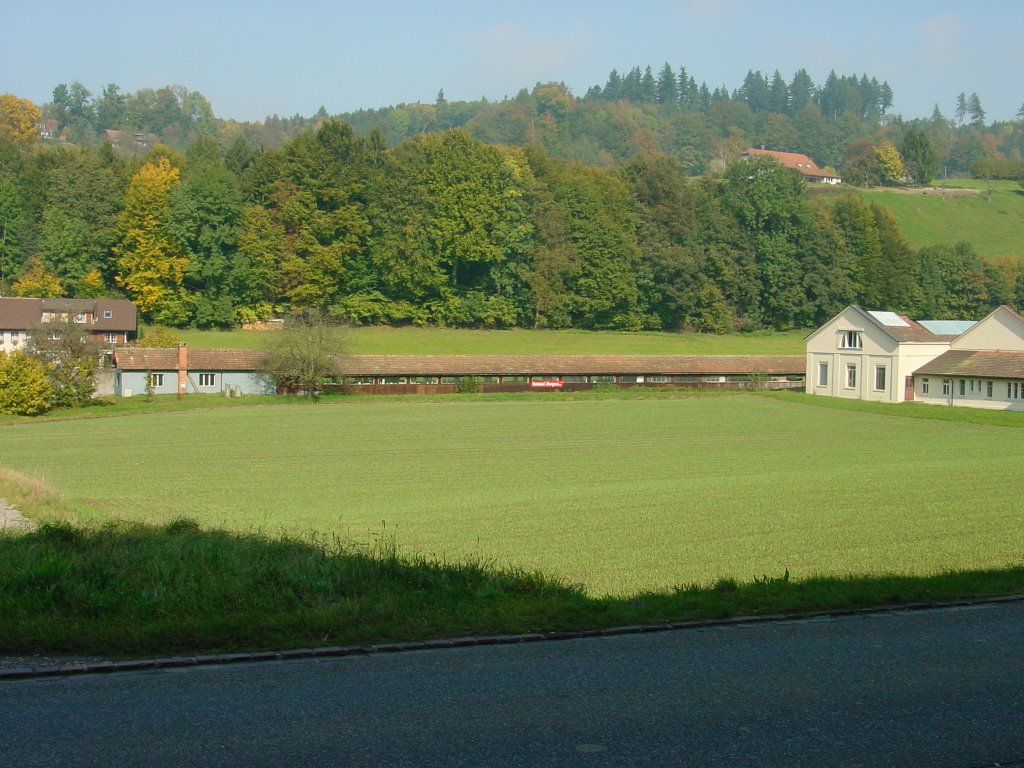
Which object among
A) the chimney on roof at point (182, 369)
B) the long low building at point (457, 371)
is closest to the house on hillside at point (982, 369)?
the long low building at point (457, 371)

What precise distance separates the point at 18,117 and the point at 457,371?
9883 cm

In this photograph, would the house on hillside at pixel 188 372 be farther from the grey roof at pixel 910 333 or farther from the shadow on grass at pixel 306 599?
the shadow on grass at pixel 306 599

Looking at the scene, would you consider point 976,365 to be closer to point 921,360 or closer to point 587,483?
point 921,360

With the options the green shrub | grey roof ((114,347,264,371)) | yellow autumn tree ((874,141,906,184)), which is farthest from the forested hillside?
yellow autumn tree ((874,141,906,184))

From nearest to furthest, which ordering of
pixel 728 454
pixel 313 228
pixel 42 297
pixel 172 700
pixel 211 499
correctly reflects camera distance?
pixel 172 700 → pixel 211 499 → pixel 728 454 → pixel 42 297 → pixel 313 228

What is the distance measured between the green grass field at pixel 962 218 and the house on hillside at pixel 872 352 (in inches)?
2281

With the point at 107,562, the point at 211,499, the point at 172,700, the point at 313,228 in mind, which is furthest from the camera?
the point at 313,228

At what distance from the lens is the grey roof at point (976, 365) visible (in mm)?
55066

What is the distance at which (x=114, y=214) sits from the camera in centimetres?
8781

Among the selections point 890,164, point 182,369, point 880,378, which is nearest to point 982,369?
point 880,378

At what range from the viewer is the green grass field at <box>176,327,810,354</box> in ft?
260

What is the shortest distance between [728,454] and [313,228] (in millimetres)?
57745

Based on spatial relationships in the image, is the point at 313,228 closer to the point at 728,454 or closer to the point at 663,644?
the point at 728,454

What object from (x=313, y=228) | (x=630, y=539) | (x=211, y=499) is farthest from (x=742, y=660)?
(x=313, y=228)
